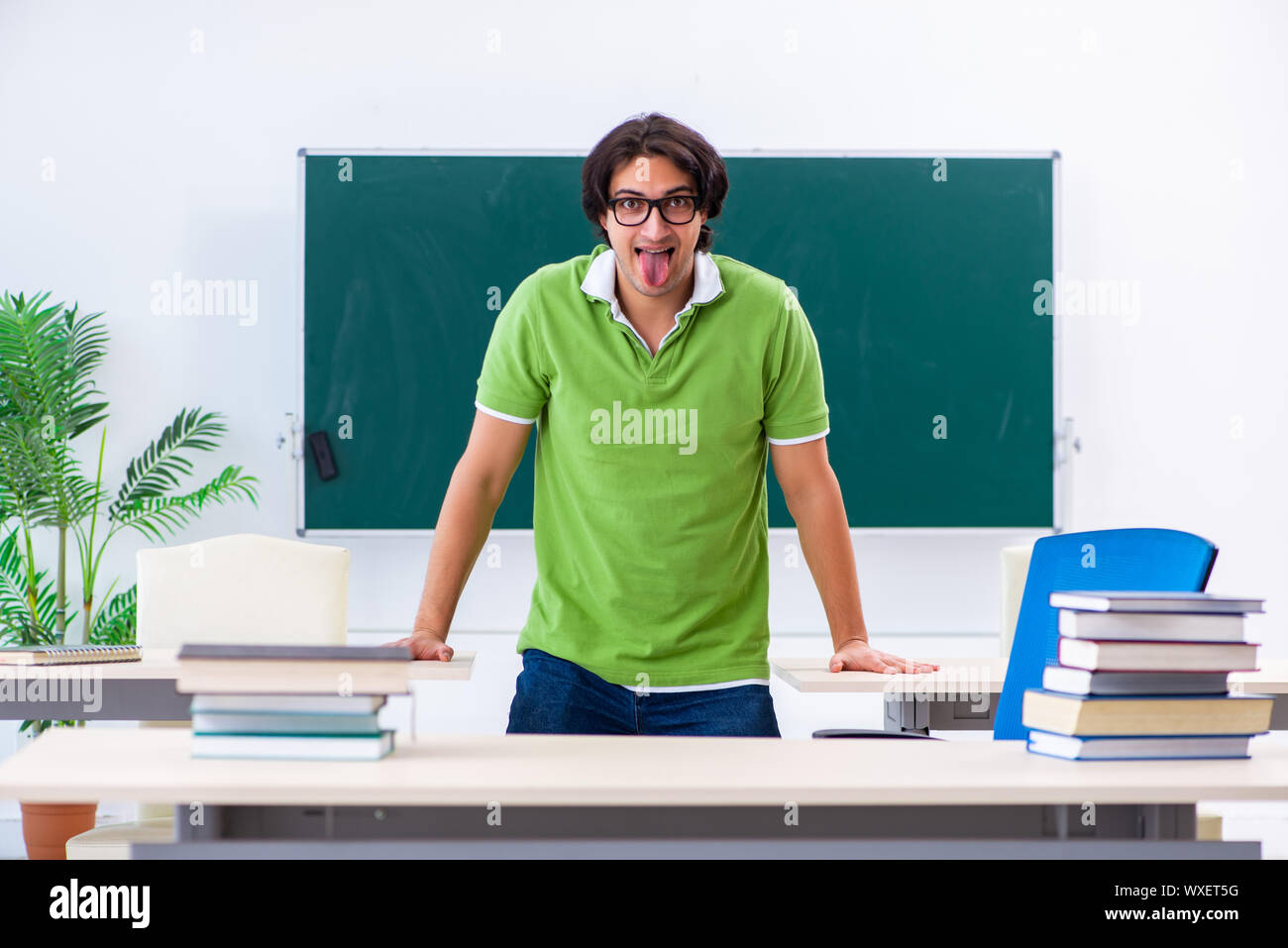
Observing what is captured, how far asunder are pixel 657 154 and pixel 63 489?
2.67m

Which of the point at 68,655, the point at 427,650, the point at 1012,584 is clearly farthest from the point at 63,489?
the point at 1012,584

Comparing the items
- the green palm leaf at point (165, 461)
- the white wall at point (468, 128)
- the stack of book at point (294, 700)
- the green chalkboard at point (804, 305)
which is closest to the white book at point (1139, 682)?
the stack of book at point (294, 700)

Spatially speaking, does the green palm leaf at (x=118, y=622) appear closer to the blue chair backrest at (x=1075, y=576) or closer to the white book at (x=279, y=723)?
the white book at (x=279, y=723)

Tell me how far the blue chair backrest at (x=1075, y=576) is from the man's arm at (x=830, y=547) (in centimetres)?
17

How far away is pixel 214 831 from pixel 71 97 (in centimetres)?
358

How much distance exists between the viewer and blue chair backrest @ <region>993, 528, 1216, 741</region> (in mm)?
1846

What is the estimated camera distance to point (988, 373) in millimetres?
4031

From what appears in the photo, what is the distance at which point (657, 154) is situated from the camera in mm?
1981

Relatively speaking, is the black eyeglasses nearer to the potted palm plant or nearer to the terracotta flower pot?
the potted palm plant

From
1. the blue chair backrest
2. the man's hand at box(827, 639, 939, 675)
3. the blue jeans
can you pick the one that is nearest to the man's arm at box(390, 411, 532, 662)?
the blue jeans

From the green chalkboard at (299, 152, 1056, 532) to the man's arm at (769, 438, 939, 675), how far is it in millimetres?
1816

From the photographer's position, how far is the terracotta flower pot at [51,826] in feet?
11.8

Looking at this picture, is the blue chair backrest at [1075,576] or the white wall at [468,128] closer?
the blue chair backrest at [1075,576]

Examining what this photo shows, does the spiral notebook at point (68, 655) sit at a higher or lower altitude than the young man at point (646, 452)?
lower
